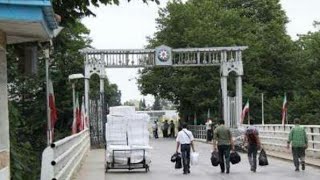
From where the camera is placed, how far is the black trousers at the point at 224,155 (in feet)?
73.7

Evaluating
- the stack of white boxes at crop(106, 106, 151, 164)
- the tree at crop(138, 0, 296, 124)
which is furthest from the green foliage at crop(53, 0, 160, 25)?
the tree at crop(138, 0, 296, 124)

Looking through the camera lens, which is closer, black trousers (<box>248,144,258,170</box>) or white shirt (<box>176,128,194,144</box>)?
black trousers (<box>248,144,258,170</box>)

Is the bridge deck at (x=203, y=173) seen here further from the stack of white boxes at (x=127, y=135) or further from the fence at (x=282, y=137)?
the fence at (x=282, y=137)

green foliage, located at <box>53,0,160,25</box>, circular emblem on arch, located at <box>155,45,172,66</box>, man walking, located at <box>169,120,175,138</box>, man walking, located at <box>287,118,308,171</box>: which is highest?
circular emblem on arch, located at <box>155,45,172,66</box>

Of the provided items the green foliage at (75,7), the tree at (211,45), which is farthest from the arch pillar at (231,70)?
the green foliage at (75,7)

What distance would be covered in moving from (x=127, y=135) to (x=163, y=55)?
19432 millimetres

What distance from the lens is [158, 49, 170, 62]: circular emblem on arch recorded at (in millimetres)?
43781

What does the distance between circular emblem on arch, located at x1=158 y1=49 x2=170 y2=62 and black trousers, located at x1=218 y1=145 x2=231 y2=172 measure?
21.2m

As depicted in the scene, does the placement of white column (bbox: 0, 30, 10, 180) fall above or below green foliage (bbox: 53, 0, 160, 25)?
below

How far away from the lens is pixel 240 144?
119 feet

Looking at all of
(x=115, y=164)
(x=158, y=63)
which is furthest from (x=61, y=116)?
(x=115, y=164)

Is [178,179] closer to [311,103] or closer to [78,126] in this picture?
[78,126]

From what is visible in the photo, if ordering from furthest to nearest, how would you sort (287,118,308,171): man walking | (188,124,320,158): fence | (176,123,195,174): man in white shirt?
(188,124,320,158): fence < (176,123,195,174): man in white shirt < (287,118,308,171): man walking

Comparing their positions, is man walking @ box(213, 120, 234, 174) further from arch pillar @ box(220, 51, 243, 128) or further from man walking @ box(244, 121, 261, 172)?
arch pillar @ box(220, 51, 243, 128)
